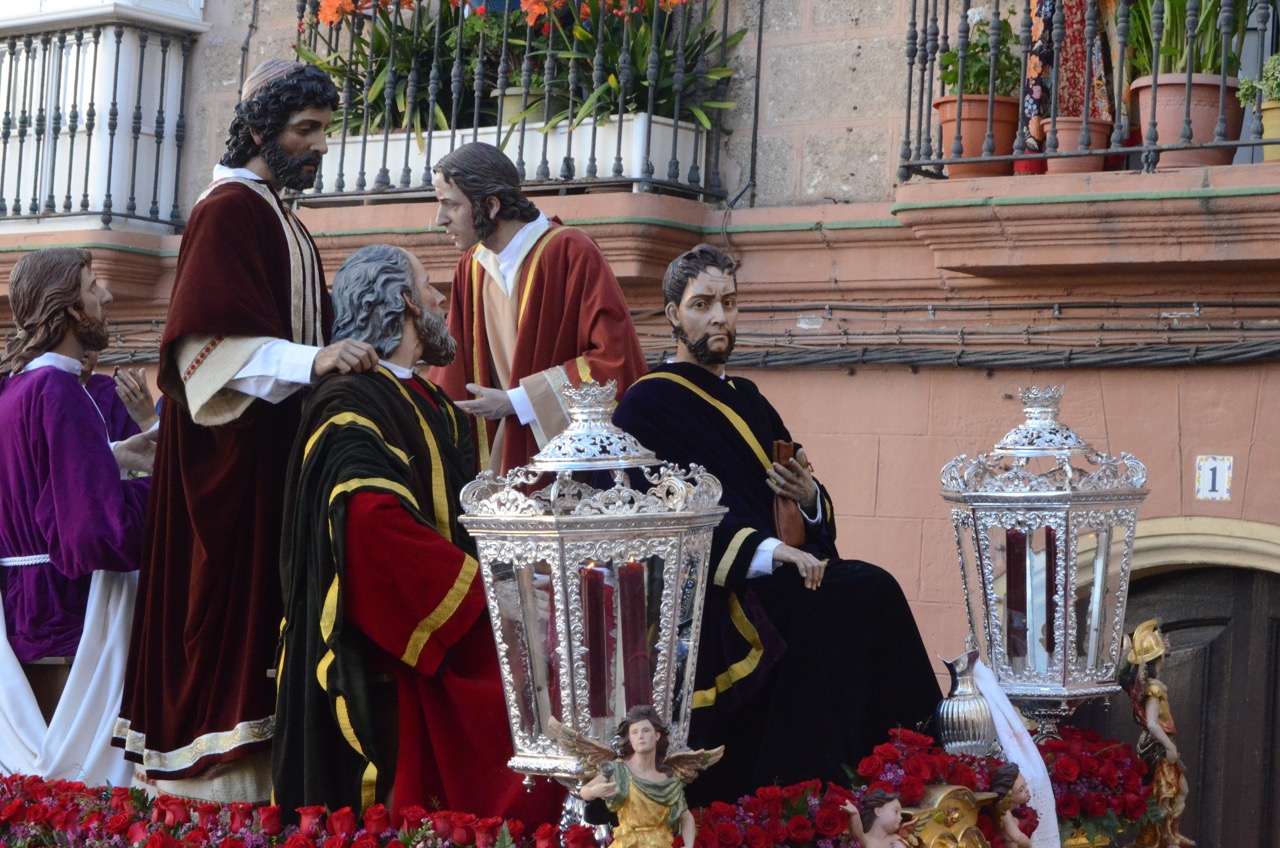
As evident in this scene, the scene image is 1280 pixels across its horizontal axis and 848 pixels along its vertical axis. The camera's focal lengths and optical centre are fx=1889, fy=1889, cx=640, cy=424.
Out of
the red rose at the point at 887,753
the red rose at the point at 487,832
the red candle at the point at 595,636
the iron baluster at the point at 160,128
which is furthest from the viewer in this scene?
the iron baluster at the point at 160,128

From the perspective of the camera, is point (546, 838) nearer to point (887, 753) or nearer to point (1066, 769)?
point (887, 753)

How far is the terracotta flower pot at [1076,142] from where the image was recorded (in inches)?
234

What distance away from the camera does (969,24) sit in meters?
6.27

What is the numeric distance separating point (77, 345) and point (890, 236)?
9.02 ft

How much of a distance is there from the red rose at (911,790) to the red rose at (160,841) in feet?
4.66

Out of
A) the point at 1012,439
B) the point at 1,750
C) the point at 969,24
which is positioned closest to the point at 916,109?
the point at 969,24

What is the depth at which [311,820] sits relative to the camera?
353cm

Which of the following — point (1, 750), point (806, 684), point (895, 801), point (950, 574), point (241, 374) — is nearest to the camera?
point (895, 801)

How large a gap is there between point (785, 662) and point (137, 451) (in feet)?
5.55

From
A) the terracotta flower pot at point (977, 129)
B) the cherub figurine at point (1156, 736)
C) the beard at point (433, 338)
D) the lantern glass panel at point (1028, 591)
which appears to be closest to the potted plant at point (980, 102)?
the terracotta flower pot at point (977, 129)

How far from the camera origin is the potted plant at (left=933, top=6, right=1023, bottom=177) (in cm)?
611

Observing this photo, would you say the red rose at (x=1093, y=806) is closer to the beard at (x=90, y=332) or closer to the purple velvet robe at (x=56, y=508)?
the purple velvet robe at (x=56, y=508)

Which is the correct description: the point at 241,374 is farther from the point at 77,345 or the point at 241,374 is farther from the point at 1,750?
the point at 1,750

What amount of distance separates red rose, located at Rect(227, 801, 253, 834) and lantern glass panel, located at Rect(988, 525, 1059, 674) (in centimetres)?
183
